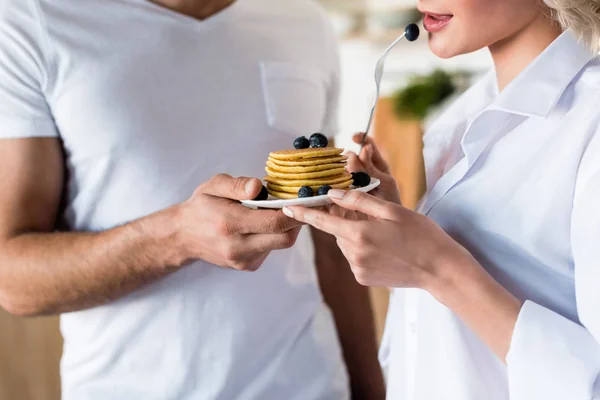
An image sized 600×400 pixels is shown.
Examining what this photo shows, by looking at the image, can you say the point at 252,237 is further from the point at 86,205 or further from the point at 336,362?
the point at 336,362

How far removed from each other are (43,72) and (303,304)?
717mm

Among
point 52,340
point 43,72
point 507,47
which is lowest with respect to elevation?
point 52,340

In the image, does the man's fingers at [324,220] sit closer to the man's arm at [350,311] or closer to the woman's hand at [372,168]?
the woman's hand at [372,168]

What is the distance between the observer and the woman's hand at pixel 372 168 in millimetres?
1370


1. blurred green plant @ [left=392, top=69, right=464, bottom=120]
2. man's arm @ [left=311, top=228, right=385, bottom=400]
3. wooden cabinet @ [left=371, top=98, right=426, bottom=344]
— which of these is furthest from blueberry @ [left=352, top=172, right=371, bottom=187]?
blurred green plant @ [left=392, top=69, right=464, bottom=120]

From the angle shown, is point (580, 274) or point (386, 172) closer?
point (580, 274)

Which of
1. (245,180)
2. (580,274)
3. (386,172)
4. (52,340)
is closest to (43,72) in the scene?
(245,180)

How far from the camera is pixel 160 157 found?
1362 mm

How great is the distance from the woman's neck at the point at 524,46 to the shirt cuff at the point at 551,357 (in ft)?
1.41

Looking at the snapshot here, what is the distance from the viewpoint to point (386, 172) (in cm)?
142

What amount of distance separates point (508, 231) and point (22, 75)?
0.91 m

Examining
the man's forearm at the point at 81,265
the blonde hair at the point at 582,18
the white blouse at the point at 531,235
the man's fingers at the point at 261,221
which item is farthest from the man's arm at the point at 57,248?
the blonde hair at the point at 582,18

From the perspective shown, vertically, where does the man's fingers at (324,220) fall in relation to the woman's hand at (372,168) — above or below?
above

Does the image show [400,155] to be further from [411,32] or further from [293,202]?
[293,202]
